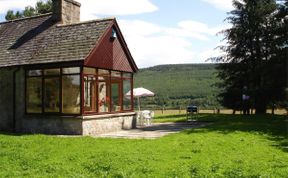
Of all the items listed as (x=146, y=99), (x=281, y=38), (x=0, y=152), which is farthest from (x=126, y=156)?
(x=146, y=99)

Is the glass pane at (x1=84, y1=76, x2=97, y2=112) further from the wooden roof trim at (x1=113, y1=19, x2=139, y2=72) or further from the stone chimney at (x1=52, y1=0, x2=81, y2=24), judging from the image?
the stone chimney at (x1=52, y1=0, x2=81, y2=24)

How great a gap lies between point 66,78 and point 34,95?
2.19 meters

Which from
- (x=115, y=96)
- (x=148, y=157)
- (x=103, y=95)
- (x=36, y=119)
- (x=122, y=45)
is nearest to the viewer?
(x=148, y=157)

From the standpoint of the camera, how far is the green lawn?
30.8 feet

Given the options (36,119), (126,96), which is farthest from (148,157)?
(126,96)

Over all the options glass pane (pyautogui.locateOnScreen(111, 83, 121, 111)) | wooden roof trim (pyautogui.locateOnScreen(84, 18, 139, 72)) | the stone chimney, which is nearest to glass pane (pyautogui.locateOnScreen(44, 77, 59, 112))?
wooden roof trim (pyautogui.locateOnScreen(84, 18, 139, 72))

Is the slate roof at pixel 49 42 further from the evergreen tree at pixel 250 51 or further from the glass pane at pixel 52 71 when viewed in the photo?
the evergreen tree at pixel 250 51

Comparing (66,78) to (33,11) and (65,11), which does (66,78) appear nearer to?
(65,11)

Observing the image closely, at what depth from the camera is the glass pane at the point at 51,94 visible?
18.8m

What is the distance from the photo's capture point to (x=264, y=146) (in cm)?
1366

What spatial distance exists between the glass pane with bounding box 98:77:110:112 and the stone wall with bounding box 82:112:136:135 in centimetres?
62

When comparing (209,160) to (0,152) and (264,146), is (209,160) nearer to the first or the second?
(264,146)

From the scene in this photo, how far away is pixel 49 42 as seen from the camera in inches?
807

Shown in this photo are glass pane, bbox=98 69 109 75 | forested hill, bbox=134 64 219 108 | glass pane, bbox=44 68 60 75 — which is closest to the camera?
glass pane, bbox=44 68 60 75
